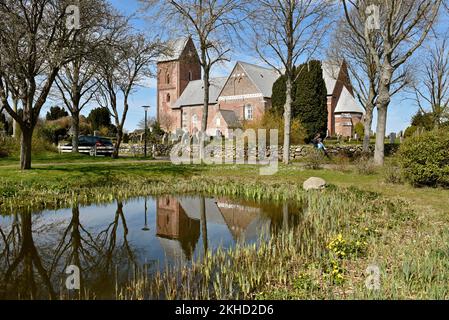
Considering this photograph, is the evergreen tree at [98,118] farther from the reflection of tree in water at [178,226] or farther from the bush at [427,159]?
the bush at [427,159]

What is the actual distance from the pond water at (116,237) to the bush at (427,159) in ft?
16.0

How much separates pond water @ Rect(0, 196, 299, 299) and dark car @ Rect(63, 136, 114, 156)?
Answer: 19.5 m

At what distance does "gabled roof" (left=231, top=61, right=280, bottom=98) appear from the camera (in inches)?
1882

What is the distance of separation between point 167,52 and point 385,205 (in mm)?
19020

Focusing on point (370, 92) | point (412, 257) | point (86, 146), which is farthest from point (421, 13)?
point (86, 146)

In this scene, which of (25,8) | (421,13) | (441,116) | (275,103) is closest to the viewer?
(25,8)

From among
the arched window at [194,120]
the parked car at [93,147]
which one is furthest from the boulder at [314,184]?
the arched window at [194,120]

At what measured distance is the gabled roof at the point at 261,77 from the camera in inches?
1882

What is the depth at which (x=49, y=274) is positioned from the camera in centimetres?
555

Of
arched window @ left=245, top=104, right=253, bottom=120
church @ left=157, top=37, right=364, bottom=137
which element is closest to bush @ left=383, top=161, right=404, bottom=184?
church @ left=157, top=37, right=364, bottom=137

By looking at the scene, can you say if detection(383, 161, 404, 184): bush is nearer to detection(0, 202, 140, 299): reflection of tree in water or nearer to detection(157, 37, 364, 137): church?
detection(0, 202, 140, 299): reflection of tree in water

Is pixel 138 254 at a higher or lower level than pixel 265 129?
lower

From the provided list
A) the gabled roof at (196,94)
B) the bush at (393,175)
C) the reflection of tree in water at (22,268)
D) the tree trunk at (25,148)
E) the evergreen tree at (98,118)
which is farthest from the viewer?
the evergreen tree at (98,118)
